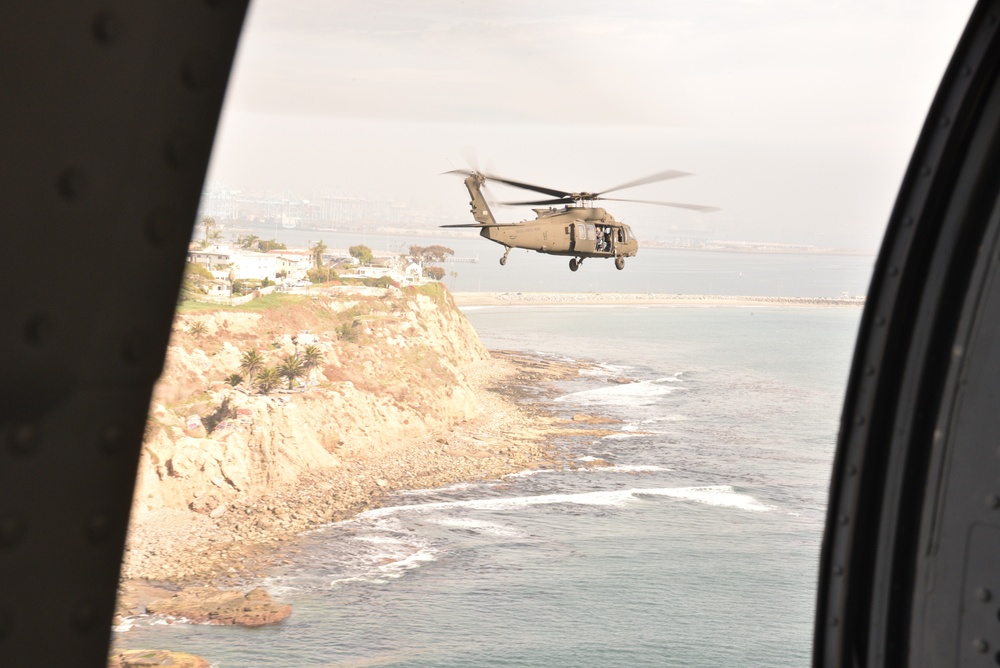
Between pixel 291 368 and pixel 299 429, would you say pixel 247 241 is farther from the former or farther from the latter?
pixel 299 429

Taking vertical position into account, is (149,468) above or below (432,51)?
below

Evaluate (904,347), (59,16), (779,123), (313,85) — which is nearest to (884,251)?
(904,347)

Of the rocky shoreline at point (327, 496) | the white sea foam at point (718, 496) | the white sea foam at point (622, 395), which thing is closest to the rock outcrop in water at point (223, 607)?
the rocky shoreline at point (327, 496)

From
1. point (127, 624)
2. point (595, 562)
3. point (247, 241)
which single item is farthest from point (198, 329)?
point (595, 562)

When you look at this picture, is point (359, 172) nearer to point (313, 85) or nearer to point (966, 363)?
point (313, 85)

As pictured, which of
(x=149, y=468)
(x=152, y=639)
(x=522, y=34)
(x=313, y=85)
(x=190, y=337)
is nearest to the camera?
(x=152, y=639)

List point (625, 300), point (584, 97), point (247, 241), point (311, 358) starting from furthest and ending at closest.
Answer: point (625, 300) < point (584, 97) < point (247, 241) < point (311, 358)
